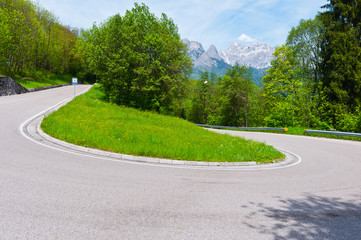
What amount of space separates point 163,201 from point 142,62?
83.3ft

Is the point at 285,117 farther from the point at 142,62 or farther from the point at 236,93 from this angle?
the point at 142,62

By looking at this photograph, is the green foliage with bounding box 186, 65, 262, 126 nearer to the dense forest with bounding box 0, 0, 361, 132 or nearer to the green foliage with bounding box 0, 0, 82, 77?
the dense forest with bounding box 0, 0, 361, 132

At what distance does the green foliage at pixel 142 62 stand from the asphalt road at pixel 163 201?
70.4 feet

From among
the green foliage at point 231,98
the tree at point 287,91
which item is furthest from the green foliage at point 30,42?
the tree at point 287,91

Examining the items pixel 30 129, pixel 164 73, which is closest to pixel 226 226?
pixel 30 129

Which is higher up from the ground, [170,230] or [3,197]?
[3,197]

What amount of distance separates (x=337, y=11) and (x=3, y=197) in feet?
115

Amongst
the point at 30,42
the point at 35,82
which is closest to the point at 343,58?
the point at 35,82

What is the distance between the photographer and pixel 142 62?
2722 cm

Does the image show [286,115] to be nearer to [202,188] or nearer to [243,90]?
[243,90]

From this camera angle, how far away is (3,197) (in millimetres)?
3844

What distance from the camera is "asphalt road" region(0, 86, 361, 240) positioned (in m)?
3.22

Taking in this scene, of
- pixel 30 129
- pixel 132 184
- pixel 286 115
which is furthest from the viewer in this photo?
pixel 286 115

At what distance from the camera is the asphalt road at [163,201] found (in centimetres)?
322
